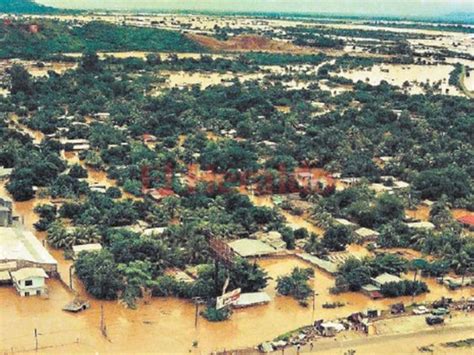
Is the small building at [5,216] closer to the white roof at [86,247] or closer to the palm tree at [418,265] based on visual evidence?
the white roof at [86,247]

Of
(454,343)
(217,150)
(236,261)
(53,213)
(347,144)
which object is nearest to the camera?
(454,343)

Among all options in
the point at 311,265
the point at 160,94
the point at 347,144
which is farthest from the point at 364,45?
the point at 311,265

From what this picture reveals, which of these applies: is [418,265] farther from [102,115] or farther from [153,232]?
[102,115]

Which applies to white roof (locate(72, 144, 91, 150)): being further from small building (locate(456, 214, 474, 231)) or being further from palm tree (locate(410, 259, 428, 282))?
palm tree (locate(410, 259, 428, 282))

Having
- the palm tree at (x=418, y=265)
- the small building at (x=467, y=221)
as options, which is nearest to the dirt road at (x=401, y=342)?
the palm tree at (x=418, y=265)

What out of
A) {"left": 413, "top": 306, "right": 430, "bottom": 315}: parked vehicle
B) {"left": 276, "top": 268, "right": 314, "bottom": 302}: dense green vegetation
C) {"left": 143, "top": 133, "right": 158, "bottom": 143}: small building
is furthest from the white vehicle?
{"left": 143, "top": 133, "right": 158, "bottom": 143}: small building

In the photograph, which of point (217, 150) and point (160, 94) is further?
point (160, 94)

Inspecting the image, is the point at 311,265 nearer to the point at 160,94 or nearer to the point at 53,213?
the point at 53,213
